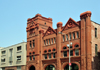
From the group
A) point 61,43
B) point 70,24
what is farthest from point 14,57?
point 70,24

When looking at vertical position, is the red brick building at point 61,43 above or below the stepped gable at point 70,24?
below

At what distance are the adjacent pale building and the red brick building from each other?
312 centimetres

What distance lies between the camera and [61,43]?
42.4m

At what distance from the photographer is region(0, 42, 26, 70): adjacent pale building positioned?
56.4m

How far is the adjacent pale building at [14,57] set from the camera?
5639 cm

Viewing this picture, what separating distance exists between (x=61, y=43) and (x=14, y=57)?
2630cm

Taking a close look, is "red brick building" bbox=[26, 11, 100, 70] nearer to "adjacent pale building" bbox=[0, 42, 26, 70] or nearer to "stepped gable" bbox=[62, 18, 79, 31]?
"stepped gable" bbox=[62, 18, 79, 31]

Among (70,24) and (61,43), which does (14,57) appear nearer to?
(61,43)

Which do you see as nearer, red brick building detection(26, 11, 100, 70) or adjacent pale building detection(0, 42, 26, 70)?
red brick building detection(26, 11, 100, 70)

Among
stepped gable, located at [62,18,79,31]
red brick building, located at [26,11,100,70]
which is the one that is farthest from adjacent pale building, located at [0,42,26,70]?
stepped gable, located at [62,18,79,31]

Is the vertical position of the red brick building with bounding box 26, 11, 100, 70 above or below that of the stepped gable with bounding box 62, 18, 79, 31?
below

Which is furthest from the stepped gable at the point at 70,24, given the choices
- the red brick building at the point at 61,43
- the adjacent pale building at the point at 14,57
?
the adjacent pale building at the point at 14,57

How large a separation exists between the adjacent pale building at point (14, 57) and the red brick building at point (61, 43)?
123 inches

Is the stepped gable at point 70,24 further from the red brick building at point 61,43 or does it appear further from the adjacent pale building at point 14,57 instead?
the adjacent pale building at point 14,57
